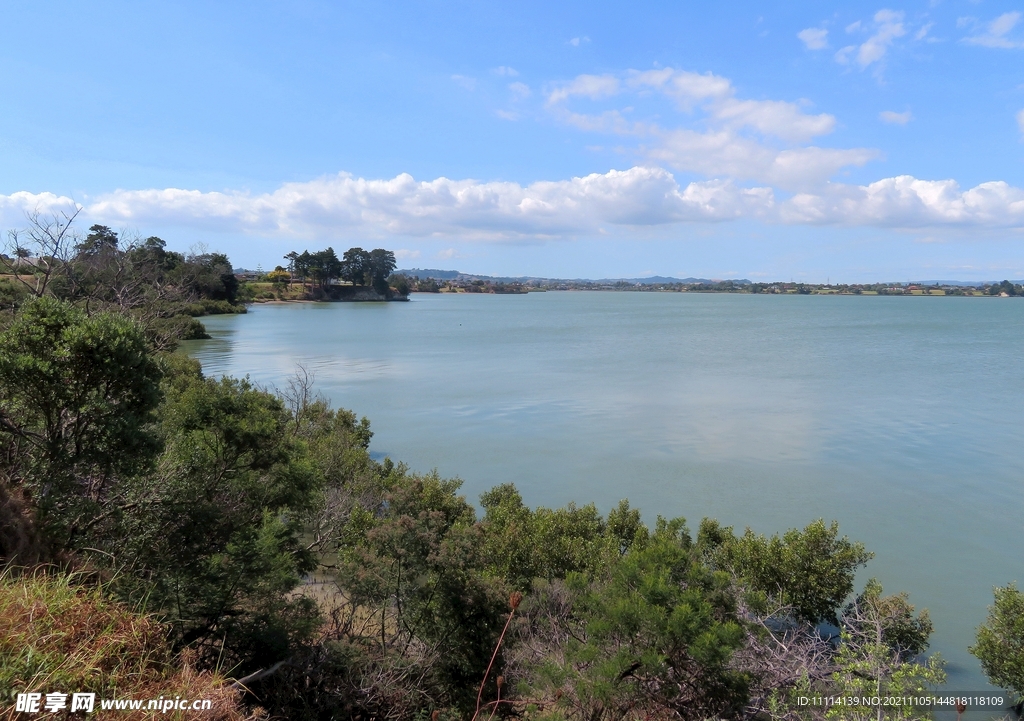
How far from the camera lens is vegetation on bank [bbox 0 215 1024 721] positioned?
Answer: 5.34 m

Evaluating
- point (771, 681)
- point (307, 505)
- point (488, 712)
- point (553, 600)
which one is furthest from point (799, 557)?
point (307, 505)

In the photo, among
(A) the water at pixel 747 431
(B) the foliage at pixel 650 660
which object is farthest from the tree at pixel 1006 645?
(B) the foliage at pixel 650 660

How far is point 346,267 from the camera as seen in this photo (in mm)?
133000

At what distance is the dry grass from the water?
1145 centimetres

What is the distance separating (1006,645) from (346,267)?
133826 millimetres

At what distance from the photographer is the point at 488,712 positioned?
7395 millimetres

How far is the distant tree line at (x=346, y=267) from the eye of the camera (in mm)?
123938

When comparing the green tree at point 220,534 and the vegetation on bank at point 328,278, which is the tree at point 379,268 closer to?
the vegetation on bank at point 328,278

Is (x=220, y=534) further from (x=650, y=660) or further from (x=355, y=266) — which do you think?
(x=355, y=266)

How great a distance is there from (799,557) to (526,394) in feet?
81.2

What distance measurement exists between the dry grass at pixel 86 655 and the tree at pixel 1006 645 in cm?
992

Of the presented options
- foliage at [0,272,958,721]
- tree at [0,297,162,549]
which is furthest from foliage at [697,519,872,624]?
tree at [0,297,162,549]

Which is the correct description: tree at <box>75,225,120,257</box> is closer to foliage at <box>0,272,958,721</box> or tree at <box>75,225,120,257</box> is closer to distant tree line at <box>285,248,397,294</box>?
foliage at <box>0,272,958,721</box>

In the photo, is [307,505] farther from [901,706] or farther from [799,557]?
[799,557]
